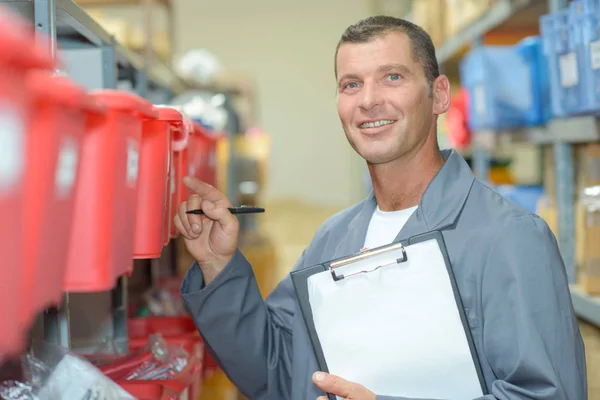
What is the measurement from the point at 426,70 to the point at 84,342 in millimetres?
1323

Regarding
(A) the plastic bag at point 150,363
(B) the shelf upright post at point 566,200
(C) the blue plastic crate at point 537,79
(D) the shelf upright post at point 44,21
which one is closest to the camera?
(D) the shelf upright post at point 44,21

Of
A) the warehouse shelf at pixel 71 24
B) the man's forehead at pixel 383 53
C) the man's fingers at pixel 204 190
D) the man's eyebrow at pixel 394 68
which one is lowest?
the man's fingers at pixel 204 190

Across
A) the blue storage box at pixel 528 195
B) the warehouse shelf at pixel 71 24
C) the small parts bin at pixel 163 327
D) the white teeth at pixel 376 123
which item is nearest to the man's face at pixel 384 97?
the white teeth at pixel 376 123

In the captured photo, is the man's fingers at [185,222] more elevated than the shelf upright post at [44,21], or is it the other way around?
the shelf upright post at [44,21]

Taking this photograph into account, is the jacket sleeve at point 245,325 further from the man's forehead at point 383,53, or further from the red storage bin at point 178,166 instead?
the man's forehead at point 383,53

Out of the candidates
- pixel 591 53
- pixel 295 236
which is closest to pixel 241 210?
pixel 591 53

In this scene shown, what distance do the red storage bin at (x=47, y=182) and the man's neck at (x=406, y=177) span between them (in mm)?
919

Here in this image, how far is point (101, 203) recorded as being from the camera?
980mm

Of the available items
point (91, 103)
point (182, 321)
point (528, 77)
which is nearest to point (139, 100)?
point (91, 103)

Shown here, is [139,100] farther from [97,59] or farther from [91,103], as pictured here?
[97,59]

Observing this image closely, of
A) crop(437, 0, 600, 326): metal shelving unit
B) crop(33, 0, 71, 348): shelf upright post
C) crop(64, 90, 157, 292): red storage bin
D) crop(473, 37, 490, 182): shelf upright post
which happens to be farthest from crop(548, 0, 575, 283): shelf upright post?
crop(64, 90, 157, 292): red storage bin

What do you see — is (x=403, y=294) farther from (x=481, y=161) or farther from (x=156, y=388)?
(x=481, y=161)

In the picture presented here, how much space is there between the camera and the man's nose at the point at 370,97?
5.23 feet

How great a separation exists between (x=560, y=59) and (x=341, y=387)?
6.08 ft
